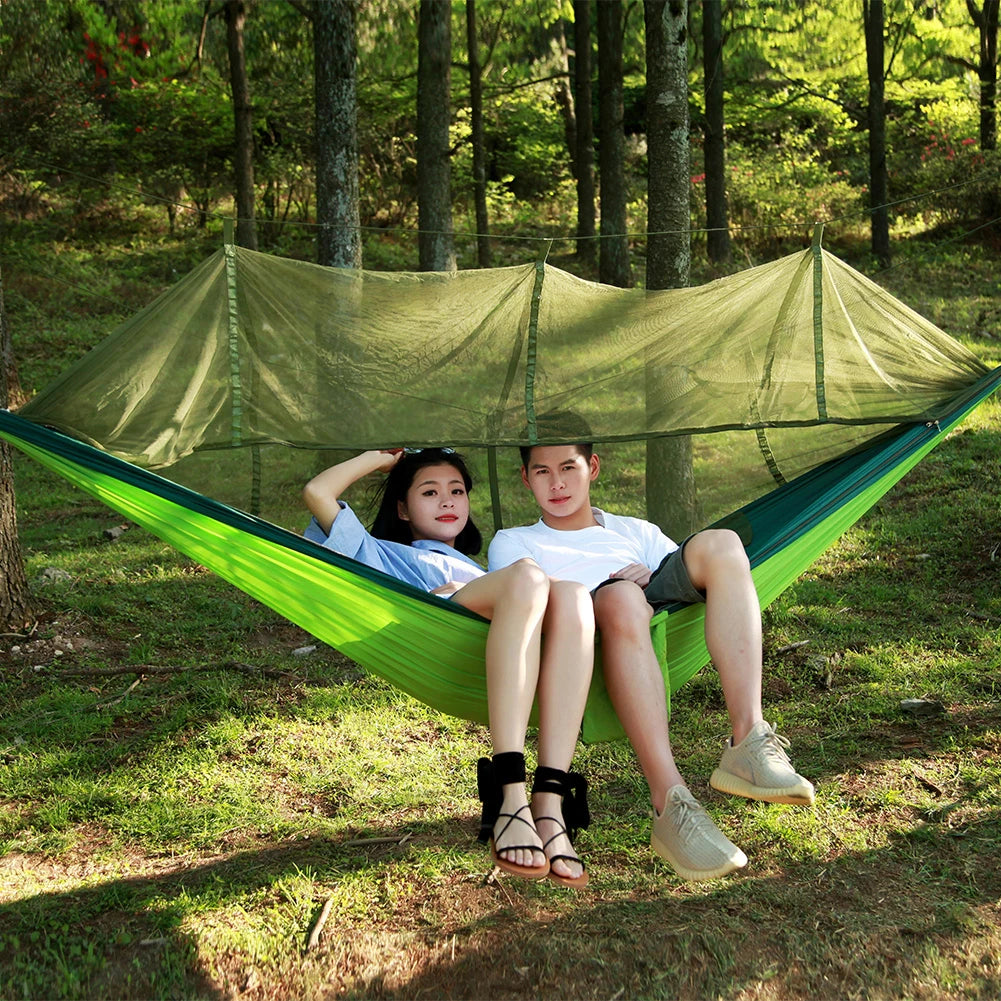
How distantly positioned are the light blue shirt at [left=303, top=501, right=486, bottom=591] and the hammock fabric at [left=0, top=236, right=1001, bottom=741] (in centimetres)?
34

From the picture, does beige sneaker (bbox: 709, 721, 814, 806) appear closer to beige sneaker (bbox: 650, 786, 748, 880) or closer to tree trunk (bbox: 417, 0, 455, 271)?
beige sneaker (bbox: 650, 786, 748, 880)

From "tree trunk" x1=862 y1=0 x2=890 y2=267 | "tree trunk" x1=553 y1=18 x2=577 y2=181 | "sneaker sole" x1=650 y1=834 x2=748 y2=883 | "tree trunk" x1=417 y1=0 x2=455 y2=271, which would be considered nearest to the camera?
"sneaker sole" x1=650 y1=834 x2=748 y2=883

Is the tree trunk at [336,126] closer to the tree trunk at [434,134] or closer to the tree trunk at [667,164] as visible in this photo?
the tree trunk at [434,134]

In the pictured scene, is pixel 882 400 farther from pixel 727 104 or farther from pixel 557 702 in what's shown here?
pixel 727 104

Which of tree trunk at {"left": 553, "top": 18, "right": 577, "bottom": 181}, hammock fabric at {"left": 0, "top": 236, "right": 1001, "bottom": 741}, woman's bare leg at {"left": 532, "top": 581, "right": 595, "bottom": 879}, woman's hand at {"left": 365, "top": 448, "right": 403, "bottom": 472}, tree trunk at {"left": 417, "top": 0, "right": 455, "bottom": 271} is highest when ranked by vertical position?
tree trunk at {"left": 553, "top": 18, "right": 577, "bottom": 181}

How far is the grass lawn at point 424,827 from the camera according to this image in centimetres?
197

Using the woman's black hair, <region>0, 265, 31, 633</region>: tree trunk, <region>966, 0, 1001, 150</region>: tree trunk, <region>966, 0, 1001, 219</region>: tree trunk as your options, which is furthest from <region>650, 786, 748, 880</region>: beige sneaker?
<region>966, 0, 1001, 150</region>: tree trunk

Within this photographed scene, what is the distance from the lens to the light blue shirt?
2.35 meters

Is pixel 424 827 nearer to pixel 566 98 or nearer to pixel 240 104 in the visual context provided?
pixel 240 104

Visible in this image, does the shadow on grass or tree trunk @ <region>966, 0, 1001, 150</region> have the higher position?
tree trunk @ <region>966, 0, 1001, 150</region>

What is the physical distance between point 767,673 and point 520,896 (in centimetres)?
128

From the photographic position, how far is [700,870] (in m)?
1.79

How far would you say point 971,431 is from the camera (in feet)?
18.2

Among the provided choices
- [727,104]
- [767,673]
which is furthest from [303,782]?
[727,104]
